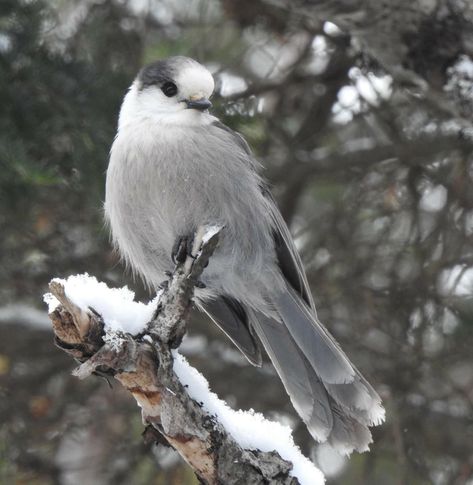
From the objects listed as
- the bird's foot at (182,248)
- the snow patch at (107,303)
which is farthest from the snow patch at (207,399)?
the bird's foot at (182,248)

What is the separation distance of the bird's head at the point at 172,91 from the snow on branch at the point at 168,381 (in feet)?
4.00

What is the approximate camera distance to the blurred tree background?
12.6 ft

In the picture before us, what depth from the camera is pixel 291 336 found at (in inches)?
140

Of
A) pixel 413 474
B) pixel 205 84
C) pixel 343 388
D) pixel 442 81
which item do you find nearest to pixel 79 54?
pixel 205 84

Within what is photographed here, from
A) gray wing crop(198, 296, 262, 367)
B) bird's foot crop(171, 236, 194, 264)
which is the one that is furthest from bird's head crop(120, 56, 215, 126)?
gray wing crop(198, 296, 262, 367)

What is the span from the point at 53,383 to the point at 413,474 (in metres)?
1.98

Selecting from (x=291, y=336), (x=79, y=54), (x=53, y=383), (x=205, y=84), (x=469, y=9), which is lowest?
(x=53, y=383)

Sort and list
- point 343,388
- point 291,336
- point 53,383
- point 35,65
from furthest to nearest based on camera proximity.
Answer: point 53,383 → point 35,65 → point 291,336 → point 343,388

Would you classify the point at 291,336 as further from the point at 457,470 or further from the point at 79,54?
the point at 79,54

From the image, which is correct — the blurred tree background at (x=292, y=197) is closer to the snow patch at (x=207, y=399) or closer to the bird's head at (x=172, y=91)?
the bird's head at (x=172, y=91)

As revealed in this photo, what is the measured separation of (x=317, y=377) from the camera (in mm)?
3379

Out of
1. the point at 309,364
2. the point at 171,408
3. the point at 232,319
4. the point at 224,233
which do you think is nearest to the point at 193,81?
the point at 224,233

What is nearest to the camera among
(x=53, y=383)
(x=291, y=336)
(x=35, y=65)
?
(x=291, y=336)

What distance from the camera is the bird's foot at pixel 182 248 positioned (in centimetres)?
298
